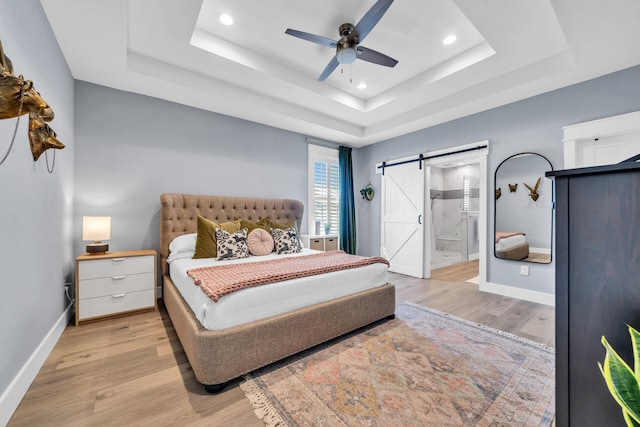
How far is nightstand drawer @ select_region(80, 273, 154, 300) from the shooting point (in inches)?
99.3

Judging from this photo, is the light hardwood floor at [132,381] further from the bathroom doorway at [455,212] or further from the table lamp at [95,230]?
the bathroom doorway at [455,212]

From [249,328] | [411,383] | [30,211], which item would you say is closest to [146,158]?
[30,211]

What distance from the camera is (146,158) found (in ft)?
10.7

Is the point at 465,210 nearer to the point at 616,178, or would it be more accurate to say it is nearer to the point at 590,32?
the point at 590,32

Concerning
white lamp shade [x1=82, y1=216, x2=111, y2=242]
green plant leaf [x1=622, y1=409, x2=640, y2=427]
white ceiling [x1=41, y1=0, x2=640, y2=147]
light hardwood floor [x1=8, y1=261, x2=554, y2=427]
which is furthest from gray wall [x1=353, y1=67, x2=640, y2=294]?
white lamp shade [x1=82, y1=216, x2=111, y2=242]

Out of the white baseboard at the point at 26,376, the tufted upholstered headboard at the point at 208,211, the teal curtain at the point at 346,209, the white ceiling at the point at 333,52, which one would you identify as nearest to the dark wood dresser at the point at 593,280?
the white ceiling at the point at 333,52

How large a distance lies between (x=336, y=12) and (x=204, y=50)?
4.37ft

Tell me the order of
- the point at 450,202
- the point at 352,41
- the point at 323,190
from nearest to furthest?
1. the point at 352,41
2. the point at 323,190
3. the point at 450,202

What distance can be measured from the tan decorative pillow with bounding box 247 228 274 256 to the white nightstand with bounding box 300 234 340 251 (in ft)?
3.58

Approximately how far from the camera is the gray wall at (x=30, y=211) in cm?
141

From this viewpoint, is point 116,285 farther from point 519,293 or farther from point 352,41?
point 519,293

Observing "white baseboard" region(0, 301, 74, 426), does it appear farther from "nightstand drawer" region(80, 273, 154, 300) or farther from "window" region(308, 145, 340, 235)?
"window" region(308, 145, 340, 235)

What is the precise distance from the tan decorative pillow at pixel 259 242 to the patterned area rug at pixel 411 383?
1410mm

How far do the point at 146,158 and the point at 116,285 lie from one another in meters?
1.55
